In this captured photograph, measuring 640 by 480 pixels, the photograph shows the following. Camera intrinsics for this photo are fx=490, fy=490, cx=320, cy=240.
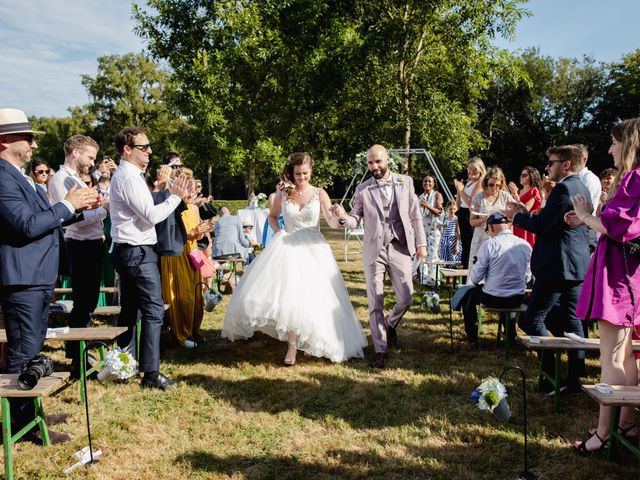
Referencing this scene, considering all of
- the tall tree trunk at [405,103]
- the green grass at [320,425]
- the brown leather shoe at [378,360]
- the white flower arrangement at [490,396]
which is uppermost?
the tall tree trunk at [405,103]

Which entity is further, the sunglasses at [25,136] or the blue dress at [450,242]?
the blue dress at [450,242]

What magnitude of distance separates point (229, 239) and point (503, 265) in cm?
575

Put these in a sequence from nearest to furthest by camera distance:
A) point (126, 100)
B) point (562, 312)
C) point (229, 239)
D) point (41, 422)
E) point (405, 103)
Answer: point (41, 422)
point (562, 312)
point (229, 239)
point (405, 103)
point (126, 100)

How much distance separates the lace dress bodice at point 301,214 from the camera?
17.8 ft

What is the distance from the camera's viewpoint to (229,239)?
9680mm

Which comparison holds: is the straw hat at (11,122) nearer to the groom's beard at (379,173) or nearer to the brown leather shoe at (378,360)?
the groom's beard at (379,173)

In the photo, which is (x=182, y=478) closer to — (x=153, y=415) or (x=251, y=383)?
(x=153, y=415)

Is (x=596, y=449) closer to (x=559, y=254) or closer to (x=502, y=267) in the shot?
(x=559, y=254)

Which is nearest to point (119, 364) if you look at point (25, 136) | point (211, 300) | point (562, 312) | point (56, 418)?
point (56, 418)

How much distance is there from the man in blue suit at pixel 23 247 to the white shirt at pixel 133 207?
747 mm

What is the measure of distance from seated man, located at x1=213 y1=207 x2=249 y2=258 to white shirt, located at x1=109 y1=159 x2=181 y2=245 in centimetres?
513

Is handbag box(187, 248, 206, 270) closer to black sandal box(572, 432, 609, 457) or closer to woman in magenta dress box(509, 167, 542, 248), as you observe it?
black sandal box(572, 432, 609, 457)

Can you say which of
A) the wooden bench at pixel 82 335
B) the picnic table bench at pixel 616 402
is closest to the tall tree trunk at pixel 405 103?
the wooden bench at pixel 82 335

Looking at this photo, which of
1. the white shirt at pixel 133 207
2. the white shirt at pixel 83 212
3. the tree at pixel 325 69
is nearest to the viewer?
the white shirt at pixel 133 207
